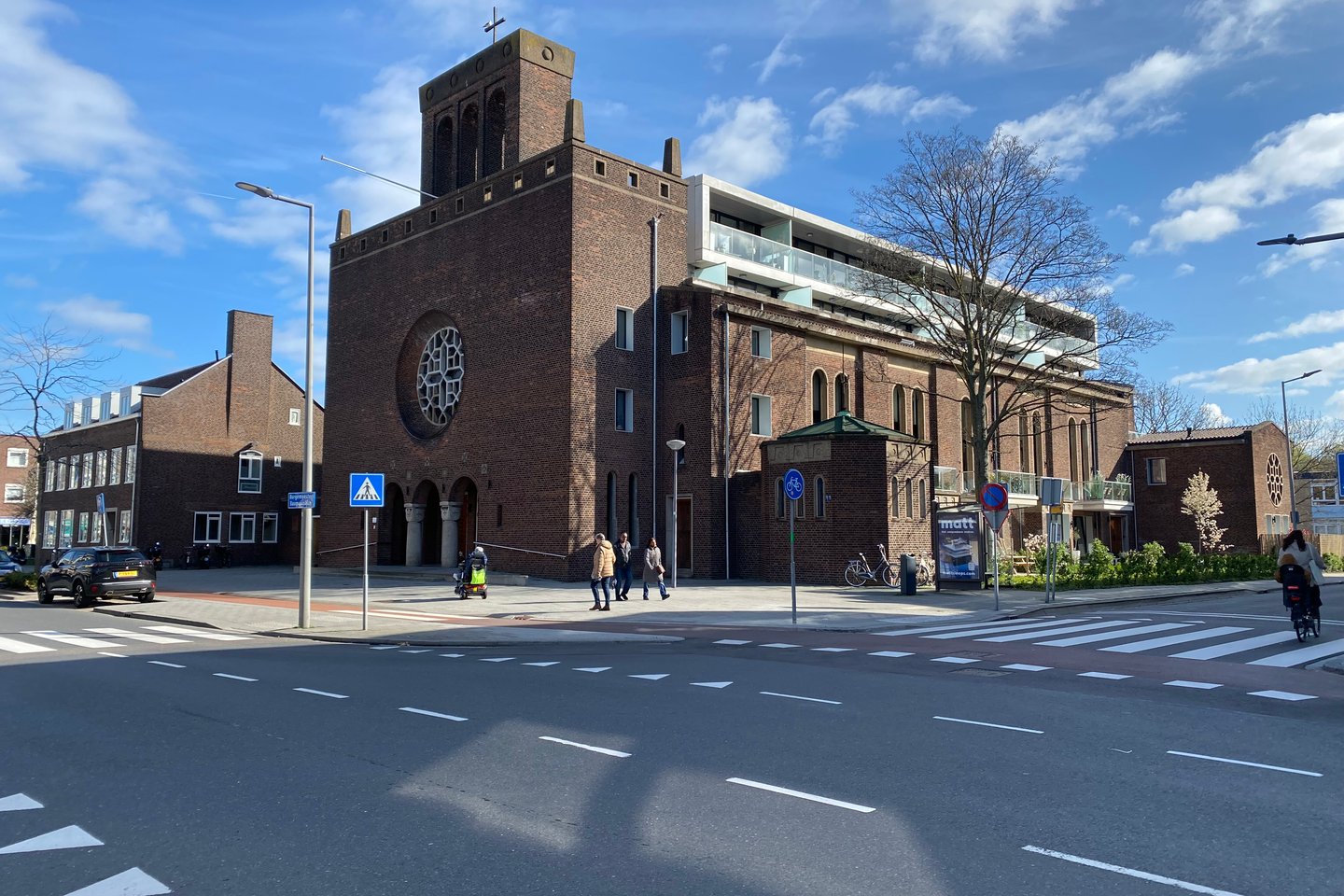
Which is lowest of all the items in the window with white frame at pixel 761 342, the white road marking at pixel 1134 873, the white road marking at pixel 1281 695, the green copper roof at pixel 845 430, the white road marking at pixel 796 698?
the white road marking at pixel 1281 695

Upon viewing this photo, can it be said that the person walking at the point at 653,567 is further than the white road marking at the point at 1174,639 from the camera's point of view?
Yes

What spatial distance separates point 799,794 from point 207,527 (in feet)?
164

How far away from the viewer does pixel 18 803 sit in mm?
5930

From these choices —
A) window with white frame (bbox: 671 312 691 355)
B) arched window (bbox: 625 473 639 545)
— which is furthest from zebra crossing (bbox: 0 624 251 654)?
window with white frame (bbox: 671 312 691 355)

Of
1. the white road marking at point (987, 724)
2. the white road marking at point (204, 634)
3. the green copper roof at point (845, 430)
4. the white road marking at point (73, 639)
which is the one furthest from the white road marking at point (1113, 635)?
the white road marking at point (73, 639)

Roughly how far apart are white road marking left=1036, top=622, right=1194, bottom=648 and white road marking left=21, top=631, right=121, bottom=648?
1455cm

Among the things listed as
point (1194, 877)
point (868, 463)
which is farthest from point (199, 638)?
point (868, 463)

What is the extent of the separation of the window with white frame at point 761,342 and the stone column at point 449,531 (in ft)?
39.5

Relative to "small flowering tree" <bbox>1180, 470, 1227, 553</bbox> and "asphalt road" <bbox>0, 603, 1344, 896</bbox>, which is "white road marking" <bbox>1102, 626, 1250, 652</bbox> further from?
"small flowering tree" <bbox>1180, 470, 1227, 553</bbox>

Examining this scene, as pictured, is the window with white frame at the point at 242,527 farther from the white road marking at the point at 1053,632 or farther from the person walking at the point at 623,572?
the white road marking at the point at 1053,632

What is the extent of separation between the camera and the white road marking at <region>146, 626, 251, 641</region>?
17.0 metres

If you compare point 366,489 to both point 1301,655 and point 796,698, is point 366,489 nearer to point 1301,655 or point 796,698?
point 796,698

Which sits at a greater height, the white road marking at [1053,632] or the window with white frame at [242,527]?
the window with white frame at [242,527]

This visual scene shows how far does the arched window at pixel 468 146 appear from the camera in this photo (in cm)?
3897
